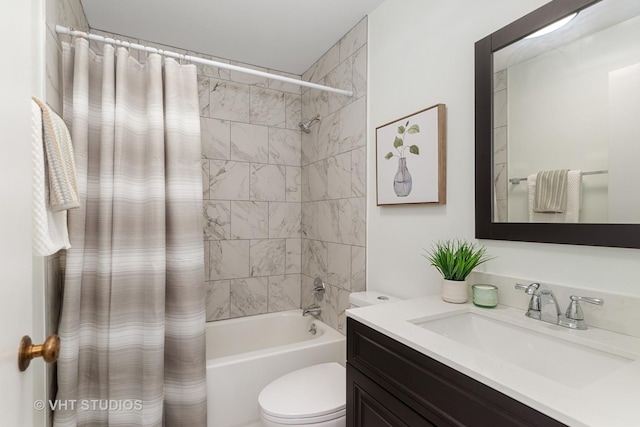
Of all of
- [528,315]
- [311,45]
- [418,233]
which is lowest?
[528,315]

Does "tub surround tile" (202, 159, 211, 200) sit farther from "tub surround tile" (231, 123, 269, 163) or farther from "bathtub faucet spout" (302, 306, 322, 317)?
"bathtub faucet spout" (302, 306, 322, 317)

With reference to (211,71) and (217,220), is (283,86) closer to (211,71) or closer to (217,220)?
(211,71)

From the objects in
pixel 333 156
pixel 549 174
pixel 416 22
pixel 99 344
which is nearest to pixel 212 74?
pixel 333 156

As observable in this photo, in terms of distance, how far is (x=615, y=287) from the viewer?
3.11ft

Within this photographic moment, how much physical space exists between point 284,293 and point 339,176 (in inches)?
45.3

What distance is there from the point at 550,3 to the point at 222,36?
6.21 feet

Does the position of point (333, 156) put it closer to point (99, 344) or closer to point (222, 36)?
point (222, 36)

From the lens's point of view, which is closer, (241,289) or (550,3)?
(550,3)

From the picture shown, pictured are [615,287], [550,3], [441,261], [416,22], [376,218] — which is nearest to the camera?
[615,287]

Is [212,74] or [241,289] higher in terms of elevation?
[212,74]

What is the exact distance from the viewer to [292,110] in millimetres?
2797

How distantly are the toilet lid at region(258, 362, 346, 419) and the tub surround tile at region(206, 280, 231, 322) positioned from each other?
41.5 inches

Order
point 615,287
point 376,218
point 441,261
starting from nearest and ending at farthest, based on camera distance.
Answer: point 615,287
point 441,261
point 376,218

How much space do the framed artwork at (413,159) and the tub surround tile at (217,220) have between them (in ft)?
4.18
